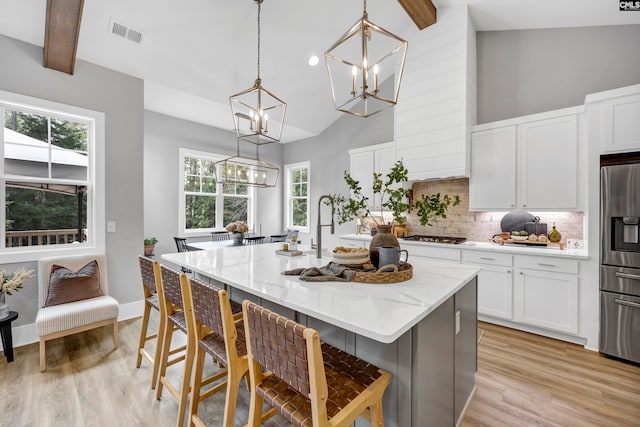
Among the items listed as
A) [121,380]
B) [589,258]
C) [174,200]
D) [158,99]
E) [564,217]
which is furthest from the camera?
[174,200]

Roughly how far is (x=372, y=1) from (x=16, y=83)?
4018mm

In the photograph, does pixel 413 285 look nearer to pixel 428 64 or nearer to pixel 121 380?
pixel 121 380

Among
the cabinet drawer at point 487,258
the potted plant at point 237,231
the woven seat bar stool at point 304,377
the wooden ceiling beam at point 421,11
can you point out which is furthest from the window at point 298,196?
the woven seat bar stool at point 304,377

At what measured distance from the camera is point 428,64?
Result: 3.90m

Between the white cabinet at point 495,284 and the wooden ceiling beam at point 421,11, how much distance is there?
9.89ft

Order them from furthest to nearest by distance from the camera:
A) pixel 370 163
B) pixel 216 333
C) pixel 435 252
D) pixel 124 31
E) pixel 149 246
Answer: pixel 370 163 < pixel 149 246 < pixel 435 252 < pixel 124 31 < pixel 216 333

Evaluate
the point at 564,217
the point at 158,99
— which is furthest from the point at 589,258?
the point at 158,99

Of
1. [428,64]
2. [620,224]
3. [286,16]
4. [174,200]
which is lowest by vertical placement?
[620,224]

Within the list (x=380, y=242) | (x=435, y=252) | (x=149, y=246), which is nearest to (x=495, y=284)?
(x=435, y=252)

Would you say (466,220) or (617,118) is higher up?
(617,118)

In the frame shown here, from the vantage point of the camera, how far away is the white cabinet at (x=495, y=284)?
320cm

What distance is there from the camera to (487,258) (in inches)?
131

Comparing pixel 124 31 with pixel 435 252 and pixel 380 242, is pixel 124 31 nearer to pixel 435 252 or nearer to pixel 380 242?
pixel 380 242

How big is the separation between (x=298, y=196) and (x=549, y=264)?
16.0ft
